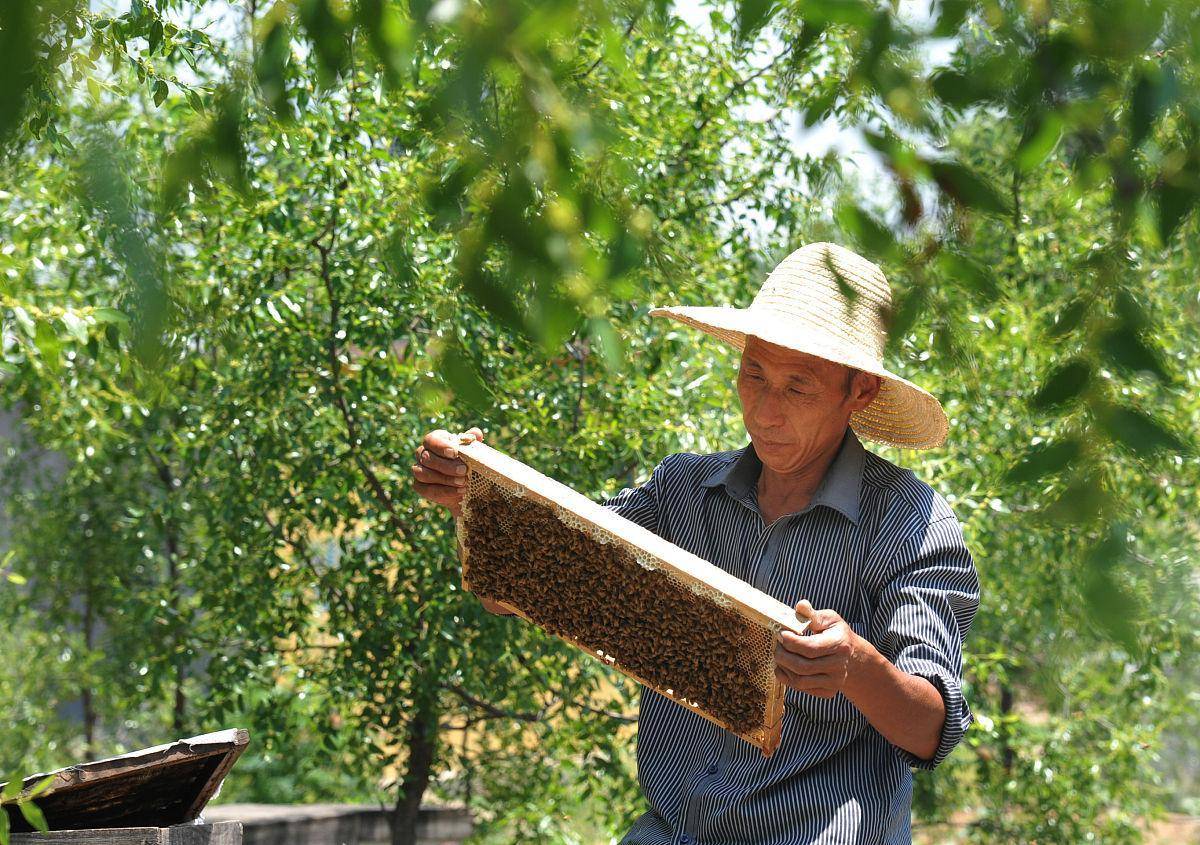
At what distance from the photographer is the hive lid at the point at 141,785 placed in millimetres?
2340

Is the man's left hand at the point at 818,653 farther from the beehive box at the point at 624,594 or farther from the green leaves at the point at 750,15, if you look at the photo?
the green leaves at the point at 750,15

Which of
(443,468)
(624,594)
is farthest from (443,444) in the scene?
(624,594)

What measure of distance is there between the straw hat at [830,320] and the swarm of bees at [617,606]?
54cm

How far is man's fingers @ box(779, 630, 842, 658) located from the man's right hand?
76 centimetres

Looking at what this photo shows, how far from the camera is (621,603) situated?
262cm

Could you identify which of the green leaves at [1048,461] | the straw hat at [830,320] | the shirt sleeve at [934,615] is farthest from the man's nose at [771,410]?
the green leaves at [1048,461]

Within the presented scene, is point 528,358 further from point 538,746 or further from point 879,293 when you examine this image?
point 879,293

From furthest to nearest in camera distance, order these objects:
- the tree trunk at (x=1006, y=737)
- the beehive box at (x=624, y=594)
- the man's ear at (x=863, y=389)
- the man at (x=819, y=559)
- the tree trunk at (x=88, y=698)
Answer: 1. the tree trunk at (x=88, y=698)
2. the tree trunk at (x=1006, y=737)
3. the man's ear at (x=863, y=389)
4. the man at (x=819, y=559)
5. the beehive box at (x=624, y=594)

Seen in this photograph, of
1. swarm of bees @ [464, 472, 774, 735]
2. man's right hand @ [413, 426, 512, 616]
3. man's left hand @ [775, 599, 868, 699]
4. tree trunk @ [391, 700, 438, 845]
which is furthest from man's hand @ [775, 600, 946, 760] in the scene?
tree trunk @ [391, 700, 438, 845]

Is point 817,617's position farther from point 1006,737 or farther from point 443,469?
point 1006,737

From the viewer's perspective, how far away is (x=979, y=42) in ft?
6.36

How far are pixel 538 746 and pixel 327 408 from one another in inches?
58.4

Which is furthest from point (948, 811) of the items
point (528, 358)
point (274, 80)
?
point (274, 80)

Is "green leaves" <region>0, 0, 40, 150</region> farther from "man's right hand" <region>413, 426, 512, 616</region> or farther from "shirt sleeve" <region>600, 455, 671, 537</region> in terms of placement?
"shirt sleeve" <region>600, 455, 671, 537</region>
